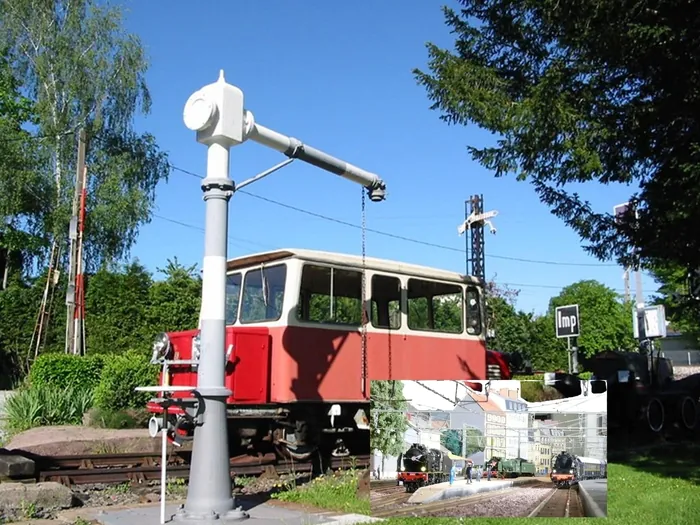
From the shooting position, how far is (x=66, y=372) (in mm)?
16172

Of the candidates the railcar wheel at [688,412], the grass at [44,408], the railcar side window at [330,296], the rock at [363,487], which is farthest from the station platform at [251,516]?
the railcar wheel at [688,412]

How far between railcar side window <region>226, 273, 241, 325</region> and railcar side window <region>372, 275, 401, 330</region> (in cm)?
184

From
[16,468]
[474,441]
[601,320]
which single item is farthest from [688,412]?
[601,320]

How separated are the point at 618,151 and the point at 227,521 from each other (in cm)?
609

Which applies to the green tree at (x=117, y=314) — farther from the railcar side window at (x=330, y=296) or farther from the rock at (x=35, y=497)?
the rock at (x=35, y=497)

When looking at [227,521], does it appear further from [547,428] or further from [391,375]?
[391,375]

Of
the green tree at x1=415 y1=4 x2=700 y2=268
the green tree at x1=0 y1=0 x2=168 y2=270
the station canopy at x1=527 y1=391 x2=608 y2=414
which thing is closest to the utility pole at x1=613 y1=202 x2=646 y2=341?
the green tree at x1=415 y1=4 x2=700 y2=268

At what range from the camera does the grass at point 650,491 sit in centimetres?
645

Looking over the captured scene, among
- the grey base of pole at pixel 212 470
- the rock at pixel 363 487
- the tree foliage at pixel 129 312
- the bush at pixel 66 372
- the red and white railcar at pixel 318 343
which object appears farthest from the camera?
the tree foliage at pixel 129 312

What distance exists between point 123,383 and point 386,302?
21.6 ft

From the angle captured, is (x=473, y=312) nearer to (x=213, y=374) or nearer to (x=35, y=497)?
(x=213, y=374)

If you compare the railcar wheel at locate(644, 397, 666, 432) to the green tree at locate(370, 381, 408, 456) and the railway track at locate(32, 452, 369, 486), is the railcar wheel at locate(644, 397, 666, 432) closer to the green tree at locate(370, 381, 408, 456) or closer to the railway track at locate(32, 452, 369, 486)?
the railway track at locate(32, 452, 369, 486)

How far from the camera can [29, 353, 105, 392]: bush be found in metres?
16.0

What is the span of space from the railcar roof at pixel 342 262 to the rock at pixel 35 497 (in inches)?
130
